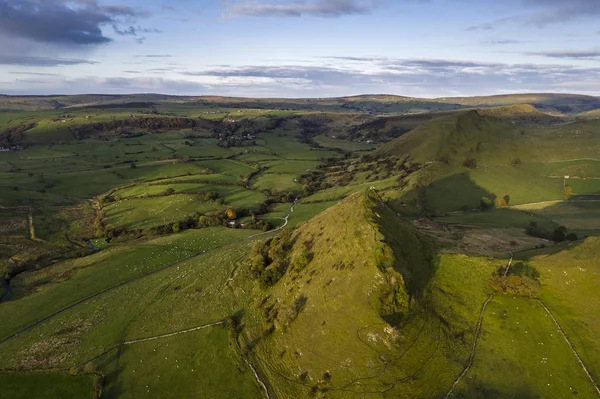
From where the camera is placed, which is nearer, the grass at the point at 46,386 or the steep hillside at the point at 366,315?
the steep hillside at the point at 366,315

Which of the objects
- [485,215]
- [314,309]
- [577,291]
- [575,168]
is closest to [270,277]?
[314,309]

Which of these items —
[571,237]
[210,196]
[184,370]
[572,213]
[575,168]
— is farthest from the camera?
[575,168]

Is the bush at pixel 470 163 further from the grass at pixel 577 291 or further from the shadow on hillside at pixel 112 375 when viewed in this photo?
the shadow on hillside at pixel 112 375

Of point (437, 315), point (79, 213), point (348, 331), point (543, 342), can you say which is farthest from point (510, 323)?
point (79, 213)

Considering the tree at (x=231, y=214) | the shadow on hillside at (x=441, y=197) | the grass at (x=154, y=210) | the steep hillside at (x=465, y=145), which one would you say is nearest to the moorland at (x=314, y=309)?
the grass at (x=154, y=210)

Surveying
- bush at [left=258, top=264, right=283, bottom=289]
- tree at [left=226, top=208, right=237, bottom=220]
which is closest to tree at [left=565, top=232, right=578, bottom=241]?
bush at [left=258, top=264, right=283, bottom=289]

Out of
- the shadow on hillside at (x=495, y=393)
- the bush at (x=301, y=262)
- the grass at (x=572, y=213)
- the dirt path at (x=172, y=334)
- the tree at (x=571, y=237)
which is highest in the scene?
the bush at (x=301, y=262)

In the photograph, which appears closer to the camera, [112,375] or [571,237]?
[112,375]

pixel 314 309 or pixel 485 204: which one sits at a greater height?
pixel 314 309

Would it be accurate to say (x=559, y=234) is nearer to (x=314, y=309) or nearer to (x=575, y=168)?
(x=314, y=309)

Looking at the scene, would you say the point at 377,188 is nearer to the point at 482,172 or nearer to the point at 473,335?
the point at 482,172

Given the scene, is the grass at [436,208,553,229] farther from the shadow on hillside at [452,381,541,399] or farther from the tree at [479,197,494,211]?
the shadow on hillside at [452,381,541,399]
